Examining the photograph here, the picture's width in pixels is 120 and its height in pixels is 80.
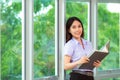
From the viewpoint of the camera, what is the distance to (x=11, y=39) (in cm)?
366

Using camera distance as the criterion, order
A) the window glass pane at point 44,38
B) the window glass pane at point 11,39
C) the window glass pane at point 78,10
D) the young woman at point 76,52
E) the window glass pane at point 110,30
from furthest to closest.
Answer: the window glass pane at point 110,30 < the window glass pane at point 78,10 < the window glass pane at point 44,38 < the window glass pane at point 11,39 < the young woman at point 76,52

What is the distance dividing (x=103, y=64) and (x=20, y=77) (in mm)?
1571

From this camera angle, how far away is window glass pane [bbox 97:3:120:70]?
4645mm

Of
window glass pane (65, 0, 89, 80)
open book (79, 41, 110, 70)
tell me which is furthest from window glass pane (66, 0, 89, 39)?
open book (79, 41, 110, 70)

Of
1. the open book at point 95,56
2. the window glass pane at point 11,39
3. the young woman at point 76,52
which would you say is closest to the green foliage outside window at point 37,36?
the window glass pane at point 11,39

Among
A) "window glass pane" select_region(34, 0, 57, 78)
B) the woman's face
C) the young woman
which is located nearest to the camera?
the young woman

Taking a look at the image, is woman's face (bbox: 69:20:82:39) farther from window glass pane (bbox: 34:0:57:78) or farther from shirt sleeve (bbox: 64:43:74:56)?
window glass pane (bbox: 34:0:57:78)

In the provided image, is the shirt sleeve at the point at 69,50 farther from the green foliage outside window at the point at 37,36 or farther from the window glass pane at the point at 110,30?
the window glass pane at the point at 110,30

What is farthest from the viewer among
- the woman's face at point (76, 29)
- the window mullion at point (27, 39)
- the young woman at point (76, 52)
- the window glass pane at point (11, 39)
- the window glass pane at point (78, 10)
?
the window glass pane at point (78, 10)

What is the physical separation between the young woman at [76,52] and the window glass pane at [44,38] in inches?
27.0

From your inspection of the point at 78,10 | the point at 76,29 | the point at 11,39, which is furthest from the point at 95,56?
the point at 78,10

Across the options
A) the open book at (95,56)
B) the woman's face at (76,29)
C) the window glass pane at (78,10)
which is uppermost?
the window glass pane at (78,10)

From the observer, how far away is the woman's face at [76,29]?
330 centimetres

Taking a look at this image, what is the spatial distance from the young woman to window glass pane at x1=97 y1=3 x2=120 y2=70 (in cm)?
131
